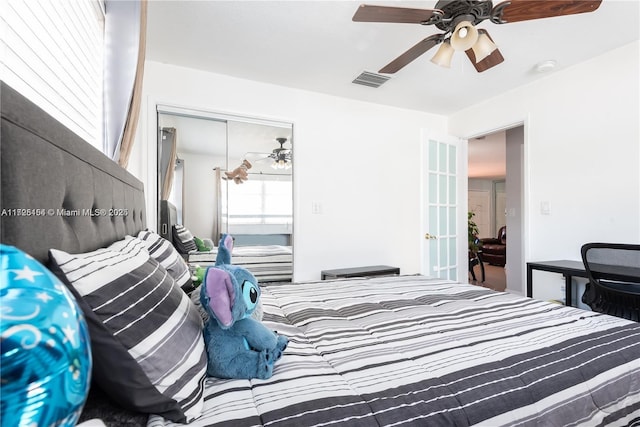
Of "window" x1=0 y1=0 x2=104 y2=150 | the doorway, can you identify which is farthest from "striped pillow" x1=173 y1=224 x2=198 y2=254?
the doorway

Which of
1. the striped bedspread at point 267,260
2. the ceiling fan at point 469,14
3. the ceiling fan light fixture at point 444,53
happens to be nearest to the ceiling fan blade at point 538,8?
the ceiling fan at point 469,14

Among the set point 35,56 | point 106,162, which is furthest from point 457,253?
point 35,56

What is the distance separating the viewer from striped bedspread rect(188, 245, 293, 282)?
10.7 feet

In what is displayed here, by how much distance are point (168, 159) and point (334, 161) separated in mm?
1696

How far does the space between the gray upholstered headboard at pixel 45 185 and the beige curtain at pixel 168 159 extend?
1.78m

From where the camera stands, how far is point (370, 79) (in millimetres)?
3059

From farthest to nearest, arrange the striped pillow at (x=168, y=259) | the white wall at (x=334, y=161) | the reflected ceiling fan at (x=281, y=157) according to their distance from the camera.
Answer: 1. the reflected ceiling fan at (x=281, y=157)
2. the white wall at (x=334, y=161)
3. the striped pillow at (x=168, y=259)

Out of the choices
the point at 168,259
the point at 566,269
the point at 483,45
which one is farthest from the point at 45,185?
the point at 566,269

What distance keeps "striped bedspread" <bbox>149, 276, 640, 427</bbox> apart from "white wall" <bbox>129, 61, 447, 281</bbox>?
1.97 metres

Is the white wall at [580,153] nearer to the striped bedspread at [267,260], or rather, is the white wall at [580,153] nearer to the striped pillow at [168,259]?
the striped bedspread at [267,260]

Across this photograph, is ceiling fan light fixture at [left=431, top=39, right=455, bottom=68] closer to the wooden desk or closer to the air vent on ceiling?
the air vent on ceiling

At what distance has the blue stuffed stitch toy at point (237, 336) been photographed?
30.8 inches

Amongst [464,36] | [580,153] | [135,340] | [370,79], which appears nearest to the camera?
[135,340]

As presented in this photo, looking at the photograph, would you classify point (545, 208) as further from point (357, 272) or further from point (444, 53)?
point (444, 53)
